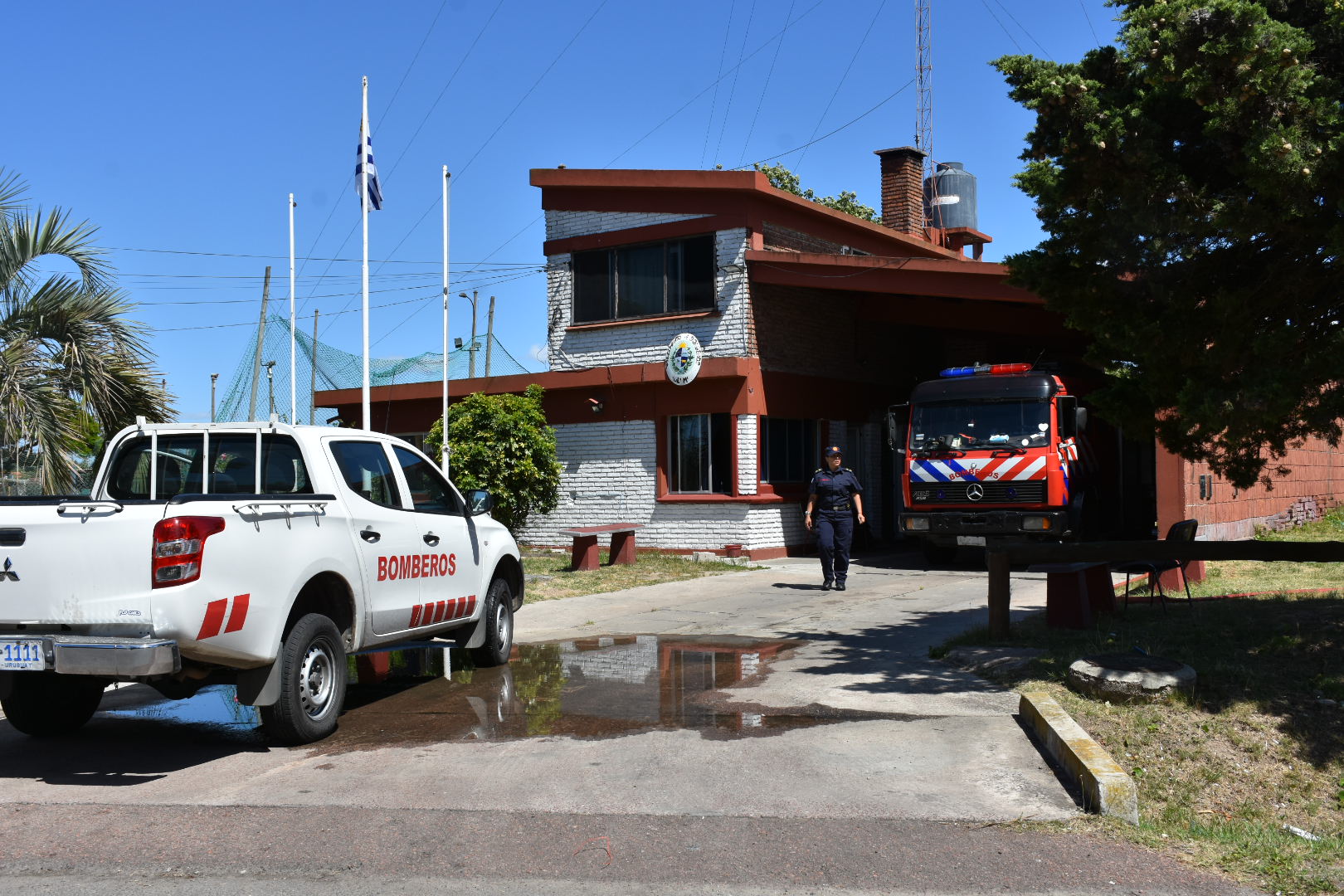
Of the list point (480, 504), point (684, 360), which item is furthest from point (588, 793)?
point (684, 360)

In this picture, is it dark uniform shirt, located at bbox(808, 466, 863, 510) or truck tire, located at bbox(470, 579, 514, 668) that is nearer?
truck tire, located at bbox(470, 579, 514, 668)

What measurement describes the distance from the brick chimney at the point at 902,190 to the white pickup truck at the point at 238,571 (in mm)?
17029

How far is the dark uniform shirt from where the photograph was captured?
1557 centimetres

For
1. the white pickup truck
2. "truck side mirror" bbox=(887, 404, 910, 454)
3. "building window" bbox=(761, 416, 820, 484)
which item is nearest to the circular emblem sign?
"building window" bbox=(761, 416, 820, 484)

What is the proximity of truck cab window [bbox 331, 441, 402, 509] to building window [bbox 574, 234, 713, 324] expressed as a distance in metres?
11.9

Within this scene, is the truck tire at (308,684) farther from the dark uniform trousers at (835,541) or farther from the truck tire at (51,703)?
the dark uniform trousers at (835,541)

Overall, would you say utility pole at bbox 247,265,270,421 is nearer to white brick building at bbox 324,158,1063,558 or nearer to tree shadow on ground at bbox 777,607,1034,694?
white brick building at bbox 324,158,1063,558

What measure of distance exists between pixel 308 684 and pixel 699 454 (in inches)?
524

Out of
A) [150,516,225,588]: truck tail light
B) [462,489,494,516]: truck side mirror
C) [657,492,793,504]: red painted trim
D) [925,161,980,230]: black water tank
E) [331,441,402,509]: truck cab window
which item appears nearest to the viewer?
[150,516,225,588]: truck tail light

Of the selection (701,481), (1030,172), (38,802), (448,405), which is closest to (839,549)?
(701,481)

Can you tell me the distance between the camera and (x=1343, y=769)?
6.53 metres

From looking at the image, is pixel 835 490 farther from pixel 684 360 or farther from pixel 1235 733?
pixel 1235 733

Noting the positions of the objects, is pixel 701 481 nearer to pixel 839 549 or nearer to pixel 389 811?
pixel 839 549

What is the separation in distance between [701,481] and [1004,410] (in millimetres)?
5320
